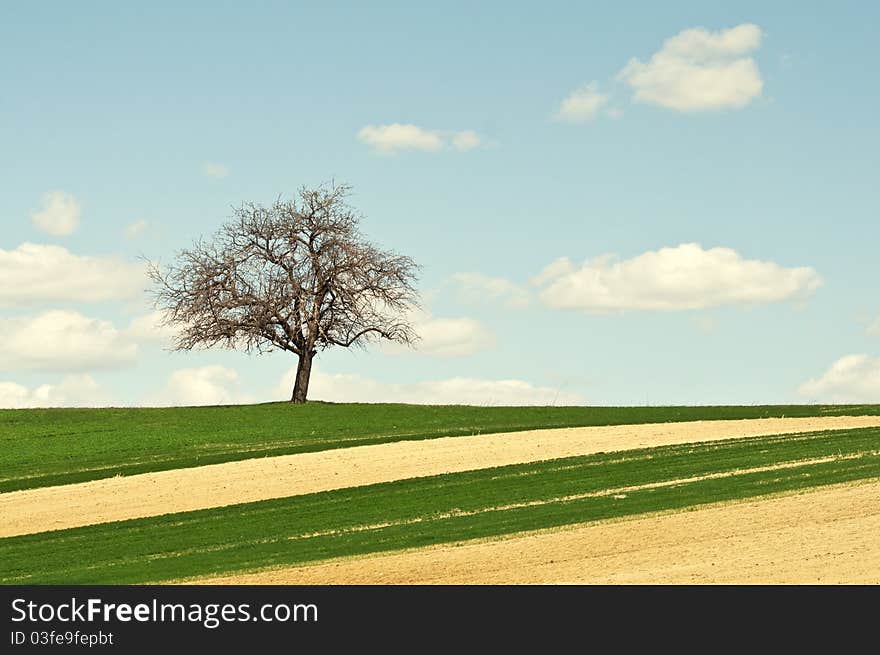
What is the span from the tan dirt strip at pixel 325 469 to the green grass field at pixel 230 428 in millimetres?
2415

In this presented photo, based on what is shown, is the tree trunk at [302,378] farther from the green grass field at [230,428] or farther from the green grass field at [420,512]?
the green grass field at [420,512]

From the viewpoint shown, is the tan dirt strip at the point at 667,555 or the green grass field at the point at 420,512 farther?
the green grass field at the point at 420,512

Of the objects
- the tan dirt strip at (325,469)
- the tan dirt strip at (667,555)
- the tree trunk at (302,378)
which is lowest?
the tan dirt strip at (667,555)

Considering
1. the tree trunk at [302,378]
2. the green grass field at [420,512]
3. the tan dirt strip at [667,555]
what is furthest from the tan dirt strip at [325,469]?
the tree trunk at [302,378]

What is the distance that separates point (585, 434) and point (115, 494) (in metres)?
17.5

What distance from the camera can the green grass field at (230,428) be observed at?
147ft

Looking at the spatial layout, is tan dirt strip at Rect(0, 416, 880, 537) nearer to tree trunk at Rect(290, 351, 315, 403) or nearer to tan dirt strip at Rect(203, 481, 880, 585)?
tan dirt strip at Rect(203, 481, 880, 585)

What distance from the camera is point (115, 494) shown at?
37125 mm

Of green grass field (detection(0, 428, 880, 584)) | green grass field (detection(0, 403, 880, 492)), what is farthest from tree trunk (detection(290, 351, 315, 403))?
green grass field (detection(0, 428, 880, 584))

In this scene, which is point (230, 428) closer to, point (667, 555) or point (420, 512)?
point (420, 512)

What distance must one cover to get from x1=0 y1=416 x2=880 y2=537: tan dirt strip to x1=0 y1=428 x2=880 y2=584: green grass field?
170 centimetres
